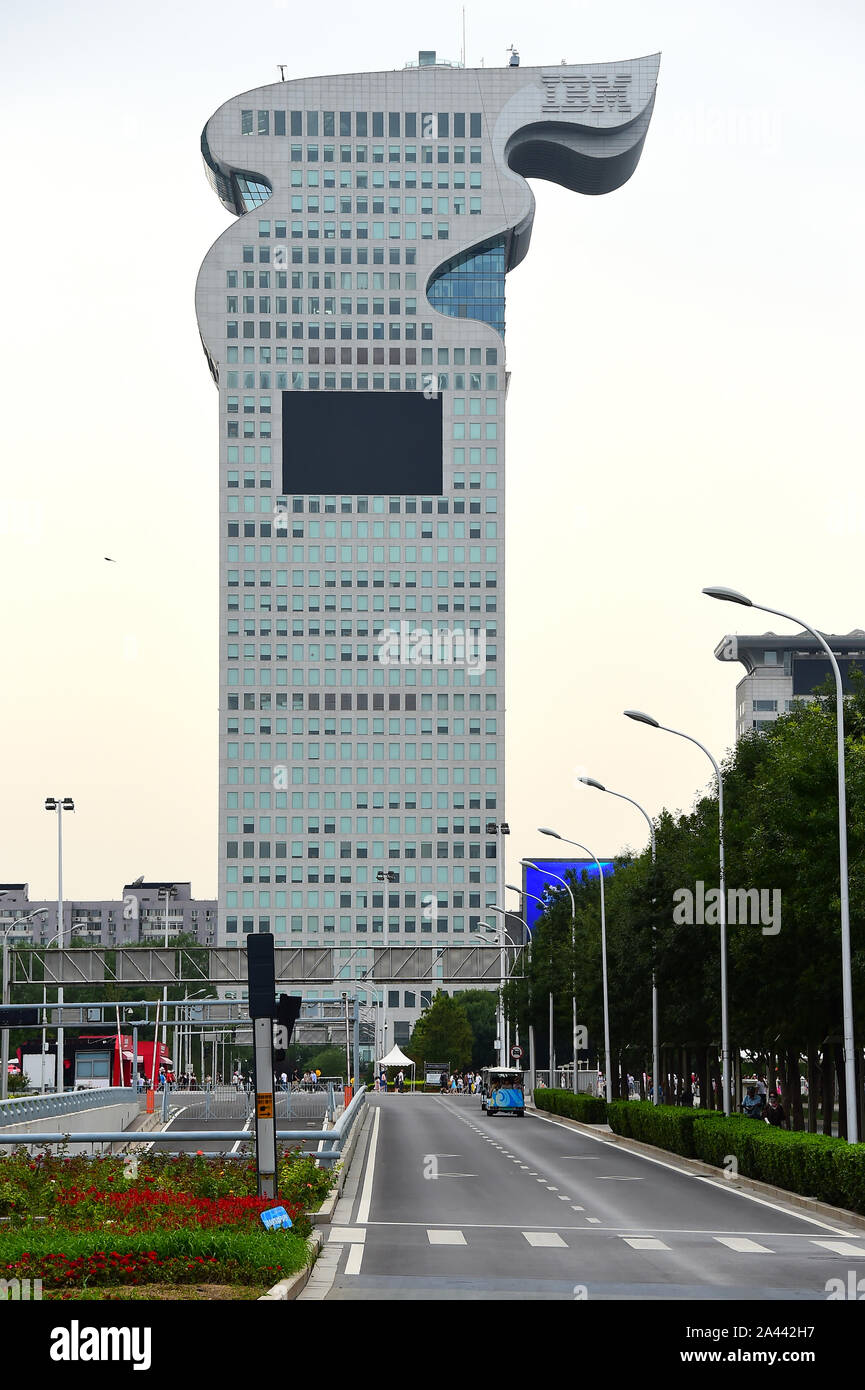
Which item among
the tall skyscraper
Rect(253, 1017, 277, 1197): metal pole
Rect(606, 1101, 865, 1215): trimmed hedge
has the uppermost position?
the tall skyscraper

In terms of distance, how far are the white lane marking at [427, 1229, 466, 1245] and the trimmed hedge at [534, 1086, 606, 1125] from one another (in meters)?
41.6

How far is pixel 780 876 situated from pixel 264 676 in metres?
161

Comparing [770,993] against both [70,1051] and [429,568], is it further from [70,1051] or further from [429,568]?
[429,568]

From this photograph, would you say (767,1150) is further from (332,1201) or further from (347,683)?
(347,683)

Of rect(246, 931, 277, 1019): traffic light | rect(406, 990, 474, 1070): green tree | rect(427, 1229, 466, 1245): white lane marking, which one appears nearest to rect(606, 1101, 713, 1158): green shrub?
rect(427, 1229, 466, 1245): white lane marking

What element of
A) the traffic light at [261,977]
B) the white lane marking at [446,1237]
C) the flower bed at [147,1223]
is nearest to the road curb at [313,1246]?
the flower bed at [147,1223]

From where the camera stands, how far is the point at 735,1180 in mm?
36469

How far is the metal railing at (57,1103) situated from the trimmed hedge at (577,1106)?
1738 centimetres

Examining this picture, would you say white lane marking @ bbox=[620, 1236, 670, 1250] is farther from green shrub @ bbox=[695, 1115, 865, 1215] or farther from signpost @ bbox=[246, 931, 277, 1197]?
signpost @ bbox=[246, 931, 277, 1197]

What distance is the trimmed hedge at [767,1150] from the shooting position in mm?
28458

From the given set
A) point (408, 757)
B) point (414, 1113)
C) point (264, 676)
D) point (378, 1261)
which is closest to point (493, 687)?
point (408, 757)

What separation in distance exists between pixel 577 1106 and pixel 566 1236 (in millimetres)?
45067

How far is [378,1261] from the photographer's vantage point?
69.3ft

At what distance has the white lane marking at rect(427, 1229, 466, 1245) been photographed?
23812 millimetres
